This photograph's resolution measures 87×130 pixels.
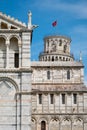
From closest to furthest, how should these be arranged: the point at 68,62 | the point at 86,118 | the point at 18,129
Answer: the point at 18,129 < the point at 86,118 < the point at 68,62

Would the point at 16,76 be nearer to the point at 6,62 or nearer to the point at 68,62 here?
the point at 6,62

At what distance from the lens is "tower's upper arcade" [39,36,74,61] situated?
8363 centimetres

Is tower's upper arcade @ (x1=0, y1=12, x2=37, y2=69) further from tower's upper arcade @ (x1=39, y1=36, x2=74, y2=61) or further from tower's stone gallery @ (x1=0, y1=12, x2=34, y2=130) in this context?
tower's upper arcade @ (x1=39, y1=36, x2=74, y2=61)

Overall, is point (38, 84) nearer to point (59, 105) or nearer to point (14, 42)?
point (59, 105)

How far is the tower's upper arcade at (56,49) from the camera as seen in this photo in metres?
83.6

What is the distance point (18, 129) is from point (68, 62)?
1638 inches

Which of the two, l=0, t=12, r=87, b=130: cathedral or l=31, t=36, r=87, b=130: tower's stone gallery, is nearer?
l=0, t=12, r=87, b=130: cathedral

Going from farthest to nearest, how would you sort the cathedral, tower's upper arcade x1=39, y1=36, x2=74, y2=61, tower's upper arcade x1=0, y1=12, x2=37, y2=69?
tower's upper arcade x1=39, y1=36, x2=74, y2=61 < tower's upper arcade x1=0, y1=12, x2=37, y2=69 < the cathedral

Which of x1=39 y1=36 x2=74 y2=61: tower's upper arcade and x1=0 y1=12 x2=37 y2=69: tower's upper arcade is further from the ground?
x1=39 y1=36 x2=74 y2=61: tower's upper arcade

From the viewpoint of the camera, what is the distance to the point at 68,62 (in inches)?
3027

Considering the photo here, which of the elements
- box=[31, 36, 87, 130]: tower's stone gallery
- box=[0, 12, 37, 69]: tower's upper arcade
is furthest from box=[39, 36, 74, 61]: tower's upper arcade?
box=[0, 12, 37, 69]: tower's upper arcade

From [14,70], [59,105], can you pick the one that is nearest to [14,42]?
[14,70]

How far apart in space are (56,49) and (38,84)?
43.2ft

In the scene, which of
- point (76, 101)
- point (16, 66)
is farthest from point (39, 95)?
point (16, 66)
